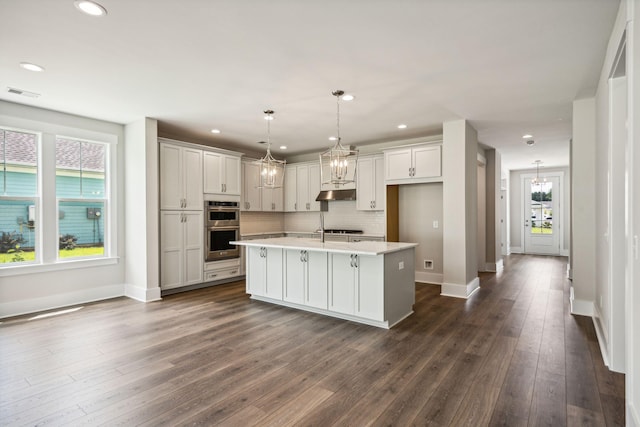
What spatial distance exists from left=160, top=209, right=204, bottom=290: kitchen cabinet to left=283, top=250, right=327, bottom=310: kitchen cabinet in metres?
2.10

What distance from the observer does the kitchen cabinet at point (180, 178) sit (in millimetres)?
5578

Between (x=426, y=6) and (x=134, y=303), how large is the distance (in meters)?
5.24

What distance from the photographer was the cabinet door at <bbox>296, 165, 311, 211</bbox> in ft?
25.3

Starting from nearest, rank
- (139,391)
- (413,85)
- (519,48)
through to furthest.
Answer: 1. (139,391)
2. (519,48)
3. (413,85)

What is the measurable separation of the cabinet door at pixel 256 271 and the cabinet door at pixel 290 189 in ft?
9.25

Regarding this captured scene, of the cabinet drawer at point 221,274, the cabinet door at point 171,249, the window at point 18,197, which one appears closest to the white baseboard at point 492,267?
the cabinet drawer at point 221,274

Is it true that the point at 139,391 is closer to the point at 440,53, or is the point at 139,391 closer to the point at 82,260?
the point at 82,260

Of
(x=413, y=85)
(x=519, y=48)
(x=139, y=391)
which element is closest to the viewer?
(x=139, y=391)

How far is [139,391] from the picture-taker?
2.54 meters

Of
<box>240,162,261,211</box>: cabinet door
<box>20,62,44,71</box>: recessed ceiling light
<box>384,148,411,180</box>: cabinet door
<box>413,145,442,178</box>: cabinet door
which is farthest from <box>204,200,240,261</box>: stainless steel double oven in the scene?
<box>413,145,442,178</box>: cabinet door

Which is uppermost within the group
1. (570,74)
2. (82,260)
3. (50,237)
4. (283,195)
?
(570,74)

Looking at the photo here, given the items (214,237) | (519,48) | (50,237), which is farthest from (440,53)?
(50,237)

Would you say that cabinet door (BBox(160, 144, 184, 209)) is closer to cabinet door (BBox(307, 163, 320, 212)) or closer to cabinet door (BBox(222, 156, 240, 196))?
cabinet door (BBox(222, 156, 240, 196))

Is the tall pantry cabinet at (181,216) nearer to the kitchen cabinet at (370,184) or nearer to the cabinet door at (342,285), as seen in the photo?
the cabinet door at (342,285)
